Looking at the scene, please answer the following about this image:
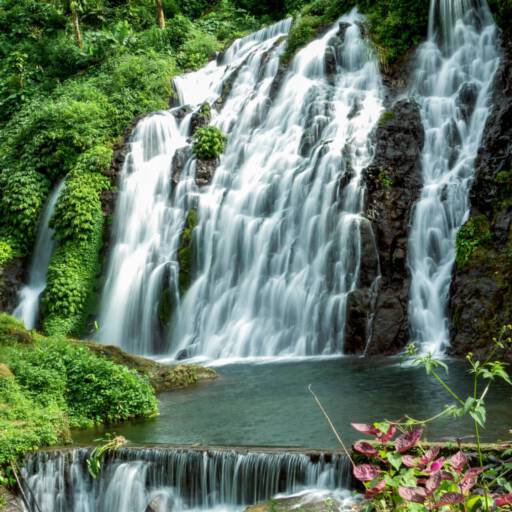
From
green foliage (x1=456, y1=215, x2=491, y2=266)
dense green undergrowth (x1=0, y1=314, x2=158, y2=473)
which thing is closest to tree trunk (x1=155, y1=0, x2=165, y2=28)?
green foliage (x1=456, y1=215, x2=491, y2=266)

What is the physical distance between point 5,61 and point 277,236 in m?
22.7

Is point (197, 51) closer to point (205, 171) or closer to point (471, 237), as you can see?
point (205, 171)

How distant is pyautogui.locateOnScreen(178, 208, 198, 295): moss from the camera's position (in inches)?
665

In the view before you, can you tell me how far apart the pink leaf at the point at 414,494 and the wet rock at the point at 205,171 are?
15.3 metres

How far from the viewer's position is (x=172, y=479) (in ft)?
24.6

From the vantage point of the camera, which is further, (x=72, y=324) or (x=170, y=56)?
(x=170, y=56)

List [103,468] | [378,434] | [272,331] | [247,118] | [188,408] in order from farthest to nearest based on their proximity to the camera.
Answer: [247,118] < [272,331] < [188,408] < [103,468] < [378,434]

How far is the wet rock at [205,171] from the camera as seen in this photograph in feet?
61.9

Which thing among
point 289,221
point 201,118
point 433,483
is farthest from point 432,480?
point 201,118

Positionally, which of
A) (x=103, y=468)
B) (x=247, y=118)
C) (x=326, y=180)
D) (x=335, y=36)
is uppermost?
(x=335, y=36)

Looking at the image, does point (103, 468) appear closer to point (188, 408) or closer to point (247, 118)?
point (188, 408)

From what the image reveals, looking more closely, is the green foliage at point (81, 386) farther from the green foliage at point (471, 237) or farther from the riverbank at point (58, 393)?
the green foliage at point (471, 237)

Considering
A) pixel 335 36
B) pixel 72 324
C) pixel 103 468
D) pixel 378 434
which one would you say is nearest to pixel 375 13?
pixel 335 36

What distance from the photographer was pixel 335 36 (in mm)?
20609
